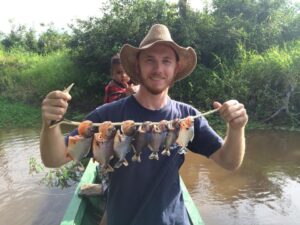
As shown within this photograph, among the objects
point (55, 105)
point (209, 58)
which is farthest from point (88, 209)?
point (209, 58)

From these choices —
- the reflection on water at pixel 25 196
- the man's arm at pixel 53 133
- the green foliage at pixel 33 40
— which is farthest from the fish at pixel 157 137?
the green foliage at pixel 33 40

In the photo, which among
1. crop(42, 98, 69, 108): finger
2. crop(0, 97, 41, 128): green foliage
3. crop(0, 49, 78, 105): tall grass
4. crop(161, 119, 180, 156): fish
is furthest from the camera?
crop(0, 49, 78, 105): tall grass

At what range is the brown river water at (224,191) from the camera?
6.41 meters

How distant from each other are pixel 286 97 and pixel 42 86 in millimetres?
9938

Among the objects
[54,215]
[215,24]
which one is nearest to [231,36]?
[215,24]

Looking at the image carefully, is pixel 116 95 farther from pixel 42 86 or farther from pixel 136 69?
pixel 42 86

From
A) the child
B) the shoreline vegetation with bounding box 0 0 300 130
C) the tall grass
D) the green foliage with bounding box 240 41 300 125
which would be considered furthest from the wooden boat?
the tall grass

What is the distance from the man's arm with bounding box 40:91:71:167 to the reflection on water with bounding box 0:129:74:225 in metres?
4.30

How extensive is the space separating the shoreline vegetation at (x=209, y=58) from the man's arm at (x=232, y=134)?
941 cm

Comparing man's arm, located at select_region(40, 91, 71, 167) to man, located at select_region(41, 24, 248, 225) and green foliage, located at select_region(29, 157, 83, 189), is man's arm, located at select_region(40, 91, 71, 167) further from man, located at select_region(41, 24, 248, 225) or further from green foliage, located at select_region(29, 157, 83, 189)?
green foliage, located at select_region(29, 157, 83, 189)

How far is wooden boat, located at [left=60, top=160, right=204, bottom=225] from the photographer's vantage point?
12.8 ft

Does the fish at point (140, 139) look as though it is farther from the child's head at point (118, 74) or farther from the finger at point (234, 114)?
the child's head at point (118, 74)

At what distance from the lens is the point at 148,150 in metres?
2.47

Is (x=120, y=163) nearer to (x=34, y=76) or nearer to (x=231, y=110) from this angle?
(x=231, y=110)
